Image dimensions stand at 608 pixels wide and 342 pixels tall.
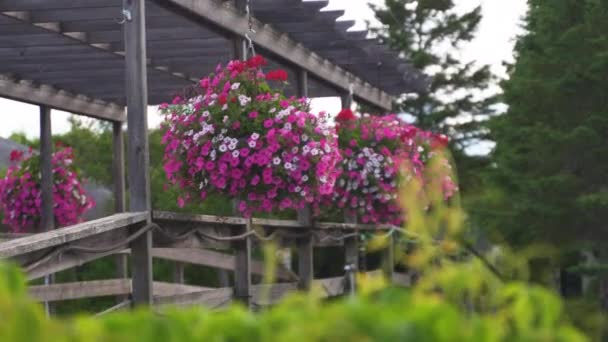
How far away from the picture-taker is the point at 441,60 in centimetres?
3098

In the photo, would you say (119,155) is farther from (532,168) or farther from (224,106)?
(224,106)

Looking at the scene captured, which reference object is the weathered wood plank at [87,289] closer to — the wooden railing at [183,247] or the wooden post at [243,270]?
the wooden railing at [183,247]

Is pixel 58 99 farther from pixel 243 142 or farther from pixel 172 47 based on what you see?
pixel 243 142

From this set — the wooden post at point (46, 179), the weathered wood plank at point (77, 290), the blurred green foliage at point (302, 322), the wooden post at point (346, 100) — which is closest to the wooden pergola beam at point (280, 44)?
the wooden post at point (346, 100)

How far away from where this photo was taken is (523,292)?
1313 mm

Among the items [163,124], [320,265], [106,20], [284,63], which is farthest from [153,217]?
[320,265]

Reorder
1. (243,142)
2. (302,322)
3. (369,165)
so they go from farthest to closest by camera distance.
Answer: (369,165)
(243,142)
(302,322)

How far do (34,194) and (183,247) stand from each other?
4.99 meters

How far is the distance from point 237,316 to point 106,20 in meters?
7.83

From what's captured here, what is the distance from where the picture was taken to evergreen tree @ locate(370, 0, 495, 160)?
2981 centimetres

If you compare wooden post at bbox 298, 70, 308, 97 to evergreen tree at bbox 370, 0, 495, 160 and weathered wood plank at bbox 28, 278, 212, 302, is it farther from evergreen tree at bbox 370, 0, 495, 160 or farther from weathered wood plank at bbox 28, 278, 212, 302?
evergreen tree at bbox 370, 0, 495, 160

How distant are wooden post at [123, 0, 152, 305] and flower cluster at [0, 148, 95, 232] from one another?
5533 millimetres

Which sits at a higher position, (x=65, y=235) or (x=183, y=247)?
(x=65, y=235)

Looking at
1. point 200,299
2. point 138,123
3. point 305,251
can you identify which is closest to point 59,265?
point 138,123
